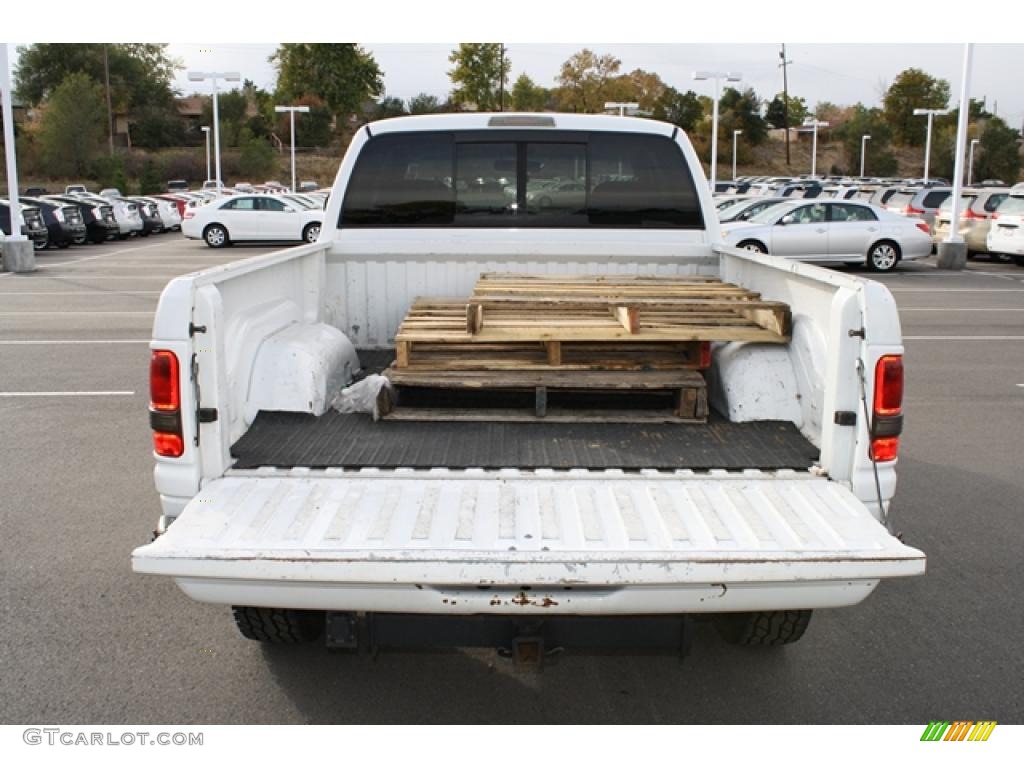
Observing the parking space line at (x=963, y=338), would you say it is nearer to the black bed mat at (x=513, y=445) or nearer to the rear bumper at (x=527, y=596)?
the black bed mat at (x=513, y=445)

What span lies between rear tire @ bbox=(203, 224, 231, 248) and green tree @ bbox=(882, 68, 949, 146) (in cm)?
7468

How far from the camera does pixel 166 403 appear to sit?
3332mm

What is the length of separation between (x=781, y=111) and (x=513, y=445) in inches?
3937

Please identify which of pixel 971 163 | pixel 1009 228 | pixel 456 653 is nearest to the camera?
pixel 456 653

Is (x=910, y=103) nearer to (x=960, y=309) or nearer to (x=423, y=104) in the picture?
(x=423, y=104)

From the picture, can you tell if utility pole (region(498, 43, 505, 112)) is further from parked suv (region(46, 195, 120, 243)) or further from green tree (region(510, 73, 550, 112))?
parked suv (region(46, 195, 120, 243))

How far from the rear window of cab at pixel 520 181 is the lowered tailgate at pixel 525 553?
8.91ft

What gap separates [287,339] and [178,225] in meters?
36.9

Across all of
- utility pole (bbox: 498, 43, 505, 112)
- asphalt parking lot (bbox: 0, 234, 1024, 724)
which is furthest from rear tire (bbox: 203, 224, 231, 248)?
utility pole (bbox: 498, 43, 505, 112)

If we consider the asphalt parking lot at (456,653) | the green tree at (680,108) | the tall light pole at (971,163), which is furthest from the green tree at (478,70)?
the asphalt parking lot at (456,653)

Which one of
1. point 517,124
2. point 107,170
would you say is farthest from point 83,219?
point 107,170

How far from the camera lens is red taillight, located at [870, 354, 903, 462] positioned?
329 cm

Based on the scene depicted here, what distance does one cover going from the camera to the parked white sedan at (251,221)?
1102 inches

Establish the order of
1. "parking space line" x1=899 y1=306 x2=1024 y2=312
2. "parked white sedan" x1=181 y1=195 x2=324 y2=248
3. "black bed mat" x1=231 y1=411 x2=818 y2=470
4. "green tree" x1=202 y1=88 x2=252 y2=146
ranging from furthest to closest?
"green tree" x1=202 y1=88 x2=252 y2=146 < "parked white sedan" x1=181 y1=195 x2=324 y2=248 < "parking space line" x1=899 y1=306 x2=1024 y2=312 < "black bed mat" x1=231 y1=411 x2=818 y2=470
